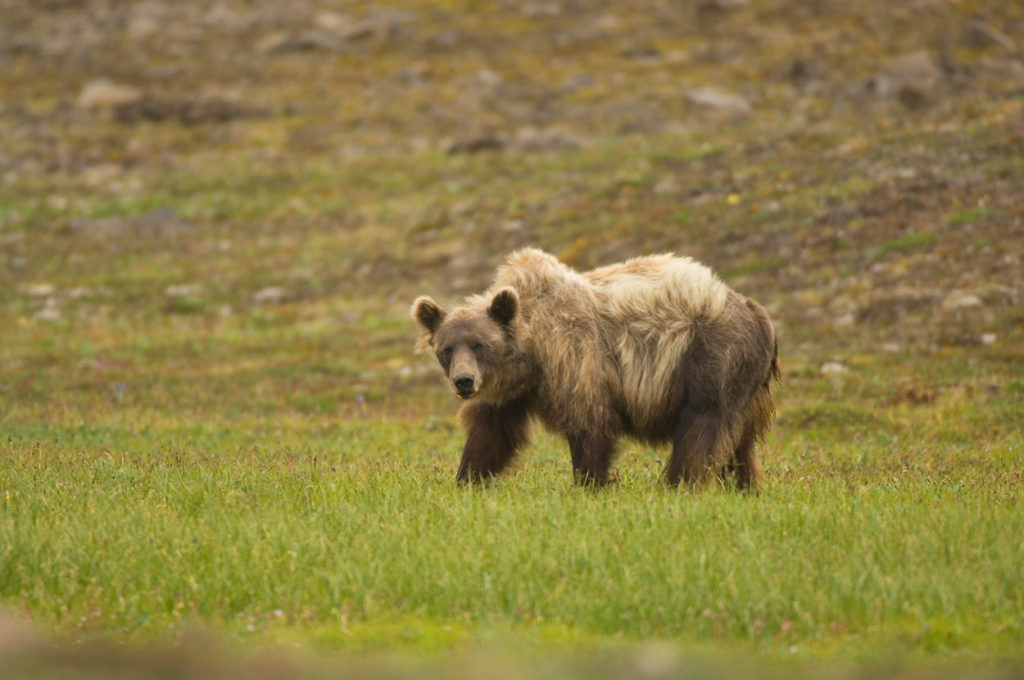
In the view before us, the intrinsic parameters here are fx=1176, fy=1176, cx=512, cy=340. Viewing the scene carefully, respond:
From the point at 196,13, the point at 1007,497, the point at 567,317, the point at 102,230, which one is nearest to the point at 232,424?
the point at 567,317

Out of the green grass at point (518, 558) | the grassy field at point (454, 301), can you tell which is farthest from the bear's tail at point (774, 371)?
the green grass at point (518, 558)

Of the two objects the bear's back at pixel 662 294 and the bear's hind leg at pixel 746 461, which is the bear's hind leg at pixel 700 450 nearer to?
the bear's hind leg at pixel 746 461

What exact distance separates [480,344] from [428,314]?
0.80 metres

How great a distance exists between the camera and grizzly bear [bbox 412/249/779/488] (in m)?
9.89

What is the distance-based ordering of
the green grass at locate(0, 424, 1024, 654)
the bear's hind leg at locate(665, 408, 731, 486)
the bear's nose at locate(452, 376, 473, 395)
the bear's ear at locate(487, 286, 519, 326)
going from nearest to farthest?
1. the green grass at locate(0, 424, 1024, 654)
2. the bear's nose at locate(452, 376, 473, 395)
3. the bear's hind leg at locate(665, 408, 731, 486)
4. the bear's ear at locate(487, 286, 519, 326)

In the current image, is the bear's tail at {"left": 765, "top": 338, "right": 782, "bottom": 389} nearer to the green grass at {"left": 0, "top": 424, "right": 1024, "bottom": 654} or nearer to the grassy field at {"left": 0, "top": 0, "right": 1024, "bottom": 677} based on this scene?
the grassy field at {"left": 0, "top": 0, "right": 1024, "bottom": 677}

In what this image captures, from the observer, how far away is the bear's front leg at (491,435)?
10.1m

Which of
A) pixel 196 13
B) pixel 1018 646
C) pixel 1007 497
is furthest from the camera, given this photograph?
pixel 196 13

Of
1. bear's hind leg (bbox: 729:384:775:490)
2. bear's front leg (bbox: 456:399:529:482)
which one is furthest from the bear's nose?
bear's hind leg (bbox: 729:384:775:490)

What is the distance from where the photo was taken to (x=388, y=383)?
19844 mm

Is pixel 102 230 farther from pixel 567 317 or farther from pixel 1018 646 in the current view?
pixel 1018 646

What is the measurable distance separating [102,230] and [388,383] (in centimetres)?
1649

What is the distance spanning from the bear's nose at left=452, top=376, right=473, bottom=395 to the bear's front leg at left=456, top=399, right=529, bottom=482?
69cm

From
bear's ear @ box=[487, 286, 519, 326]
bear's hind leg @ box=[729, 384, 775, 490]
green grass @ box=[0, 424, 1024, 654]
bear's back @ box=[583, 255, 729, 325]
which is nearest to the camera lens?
green grass @ box=[0, 424, 1024, 654]
